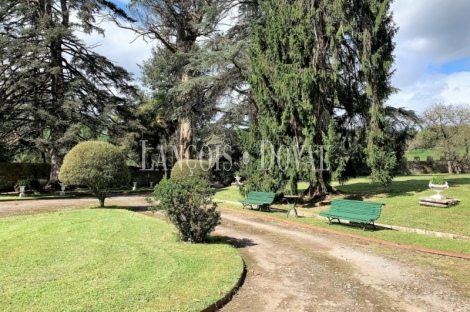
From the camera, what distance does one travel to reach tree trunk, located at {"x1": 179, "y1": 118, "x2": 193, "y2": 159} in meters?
24.2

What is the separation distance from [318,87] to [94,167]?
33.6 feet

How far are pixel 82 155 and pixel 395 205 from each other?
42.7 feet

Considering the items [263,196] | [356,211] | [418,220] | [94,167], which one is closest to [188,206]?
[356,211]

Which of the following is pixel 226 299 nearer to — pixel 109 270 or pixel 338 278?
pixel 338 278

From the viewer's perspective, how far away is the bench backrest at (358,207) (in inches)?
354

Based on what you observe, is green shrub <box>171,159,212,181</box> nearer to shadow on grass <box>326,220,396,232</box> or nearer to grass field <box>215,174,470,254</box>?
grass field <box>215,174,470,254</box>

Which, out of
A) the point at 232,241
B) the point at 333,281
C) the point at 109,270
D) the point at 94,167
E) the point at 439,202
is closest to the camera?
the point at 333,281

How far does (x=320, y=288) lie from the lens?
484 centimetres

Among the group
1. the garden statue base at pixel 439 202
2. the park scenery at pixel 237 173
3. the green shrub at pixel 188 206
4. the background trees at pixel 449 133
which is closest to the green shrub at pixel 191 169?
the park scenery at pixel 237 173

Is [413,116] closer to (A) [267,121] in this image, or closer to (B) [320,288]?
(A) [267,121]

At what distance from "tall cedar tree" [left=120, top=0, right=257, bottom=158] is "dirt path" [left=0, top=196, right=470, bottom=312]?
11225mm

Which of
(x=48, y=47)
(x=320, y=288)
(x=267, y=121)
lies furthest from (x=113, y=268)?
(x=48, y=47)

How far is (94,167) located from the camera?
13078 mm

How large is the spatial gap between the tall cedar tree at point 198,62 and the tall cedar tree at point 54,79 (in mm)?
3867
